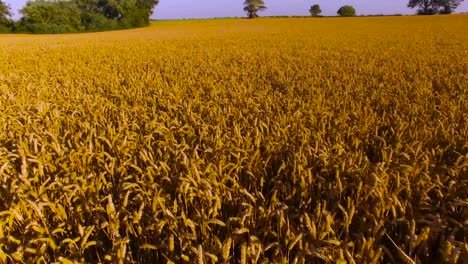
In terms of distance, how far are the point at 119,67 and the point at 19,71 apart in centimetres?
238

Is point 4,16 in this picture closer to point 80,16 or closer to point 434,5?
point 80,16

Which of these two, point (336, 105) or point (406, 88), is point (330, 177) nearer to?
point (336, 105)

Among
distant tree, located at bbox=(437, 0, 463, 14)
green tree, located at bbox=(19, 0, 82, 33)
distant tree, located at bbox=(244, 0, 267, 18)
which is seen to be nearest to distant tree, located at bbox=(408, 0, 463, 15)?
distant tree, located at bbox=(437, 0, 463, 14)

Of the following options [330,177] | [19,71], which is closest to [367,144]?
[330,177]

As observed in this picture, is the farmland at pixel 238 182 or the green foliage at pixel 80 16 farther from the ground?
the green foliage at pixel 80 16

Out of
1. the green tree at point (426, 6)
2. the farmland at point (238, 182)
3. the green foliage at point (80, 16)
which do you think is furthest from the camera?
the green tree at point (426, 6)

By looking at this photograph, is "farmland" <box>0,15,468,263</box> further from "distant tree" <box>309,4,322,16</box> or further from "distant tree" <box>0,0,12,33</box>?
"distant tree" <box>309,4,322,16</box>

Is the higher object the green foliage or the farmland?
the green foliage

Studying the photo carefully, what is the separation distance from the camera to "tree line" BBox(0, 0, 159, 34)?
58.9 metres

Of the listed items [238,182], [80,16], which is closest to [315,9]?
[80,16]

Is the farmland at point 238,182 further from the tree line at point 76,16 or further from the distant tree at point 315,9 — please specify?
the distant tree at point 315,9

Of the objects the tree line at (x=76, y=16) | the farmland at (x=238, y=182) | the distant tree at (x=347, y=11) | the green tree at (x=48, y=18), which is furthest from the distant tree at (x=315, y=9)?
the farmland at (x=238, y=182)

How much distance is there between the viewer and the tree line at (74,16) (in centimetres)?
5891

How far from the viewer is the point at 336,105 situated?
4.57 metres
